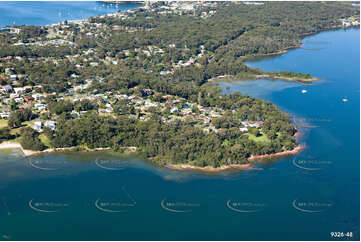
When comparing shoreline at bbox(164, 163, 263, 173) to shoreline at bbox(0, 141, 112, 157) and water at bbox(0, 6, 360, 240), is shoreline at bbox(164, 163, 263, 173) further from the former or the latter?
shoreline at bbox(0, 141, 112, 157)

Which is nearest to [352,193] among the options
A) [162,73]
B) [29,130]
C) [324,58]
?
[29,130]

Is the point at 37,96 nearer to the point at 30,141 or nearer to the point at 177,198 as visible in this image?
the point at 30,141

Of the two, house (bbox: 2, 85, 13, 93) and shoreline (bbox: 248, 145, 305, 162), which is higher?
house (bbox: 2, 85, 13, 93)

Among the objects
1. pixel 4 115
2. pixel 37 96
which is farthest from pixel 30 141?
pixel 37 96

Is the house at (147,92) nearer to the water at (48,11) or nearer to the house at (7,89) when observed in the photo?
the house at (7,89)

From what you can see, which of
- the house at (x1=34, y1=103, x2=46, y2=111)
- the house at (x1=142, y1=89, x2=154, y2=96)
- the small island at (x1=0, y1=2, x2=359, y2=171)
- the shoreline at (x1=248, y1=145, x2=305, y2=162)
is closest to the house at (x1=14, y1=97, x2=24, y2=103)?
the small island at (x1=0, y1=2, x2=359, y2=171)

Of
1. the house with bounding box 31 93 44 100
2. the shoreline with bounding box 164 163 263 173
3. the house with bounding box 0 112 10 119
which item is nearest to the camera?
the shoreline with bounding box 164 163 263 173
